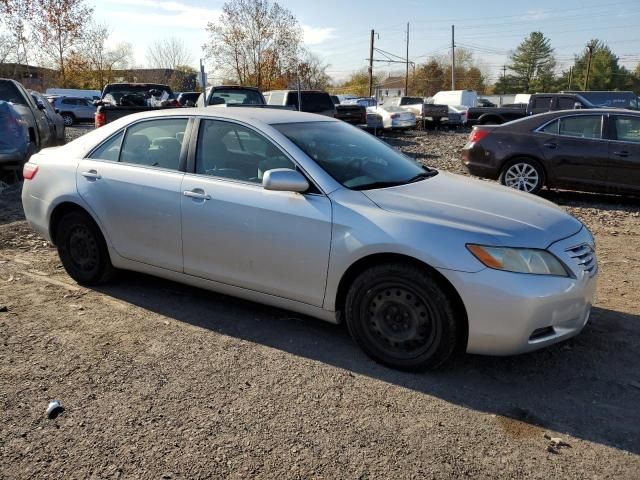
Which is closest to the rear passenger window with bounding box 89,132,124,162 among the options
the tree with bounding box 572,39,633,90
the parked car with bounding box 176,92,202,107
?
the parked car with bounding box 176,92,202,107

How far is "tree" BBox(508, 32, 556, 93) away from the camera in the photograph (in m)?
84.9

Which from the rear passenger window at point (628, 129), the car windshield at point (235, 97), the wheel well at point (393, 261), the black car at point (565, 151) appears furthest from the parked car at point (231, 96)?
the wheel well at point (393, 261)

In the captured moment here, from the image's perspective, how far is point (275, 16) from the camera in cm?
4128

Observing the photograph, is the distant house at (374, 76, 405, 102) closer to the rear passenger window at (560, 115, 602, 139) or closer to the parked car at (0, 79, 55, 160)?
the parked car at (0, 79, 55, 160)

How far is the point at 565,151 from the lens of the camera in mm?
8594

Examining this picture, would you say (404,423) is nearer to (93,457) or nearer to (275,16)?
(93,457)

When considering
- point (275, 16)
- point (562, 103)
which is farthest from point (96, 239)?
point (275, 16)

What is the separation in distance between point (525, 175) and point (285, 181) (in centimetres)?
654

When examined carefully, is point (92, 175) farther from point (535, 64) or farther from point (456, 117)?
point (535, 64)

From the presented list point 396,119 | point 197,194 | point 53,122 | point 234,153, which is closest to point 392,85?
point 396,119

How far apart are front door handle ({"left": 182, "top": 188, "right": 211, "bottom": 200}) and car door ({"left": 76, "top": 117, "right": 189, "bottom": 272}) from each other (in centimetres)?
9

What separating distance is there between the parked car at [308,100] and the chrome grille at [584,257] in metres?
13.7

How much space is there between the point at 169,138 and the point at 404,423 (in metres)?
2.81

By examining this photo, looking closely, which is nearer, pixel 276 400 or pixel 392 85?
pixel 276 400
